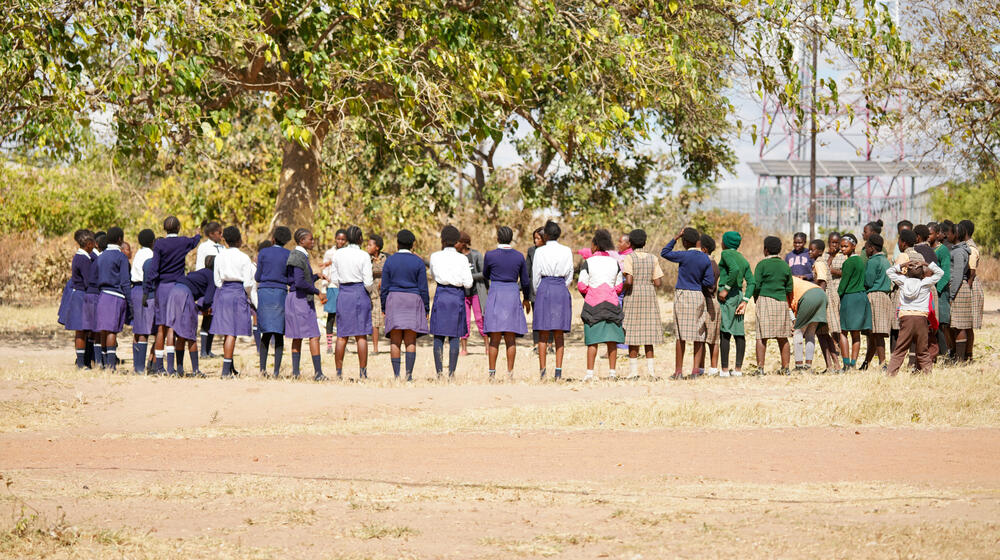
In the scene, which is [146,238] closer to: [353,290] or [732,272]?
[353,290]

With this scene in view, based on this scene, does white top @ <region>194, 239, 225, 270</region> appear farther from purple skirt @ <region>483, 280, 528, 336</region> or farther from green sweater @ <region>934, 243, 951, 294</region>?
green sweater @ <region>934, 243, 951, 294</region>

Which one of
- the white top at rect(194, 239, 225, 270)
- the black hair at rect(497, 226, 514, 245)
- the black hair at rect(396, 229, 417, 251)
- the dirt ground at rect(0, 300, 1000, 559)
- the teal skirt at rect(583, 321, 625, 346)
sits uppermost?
the black hair at rect(497, 226, 514, 245)

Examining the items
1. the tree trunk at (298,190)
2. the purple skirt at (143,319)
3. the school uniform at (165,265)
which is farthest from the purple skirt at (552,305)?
the tree trunk at (298,190)

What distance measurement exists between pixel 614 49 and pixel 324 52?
411 centimetres

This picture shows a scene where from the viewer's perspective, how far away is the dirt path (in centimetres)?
791

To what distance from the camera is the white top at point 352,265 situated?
1236 centimetres

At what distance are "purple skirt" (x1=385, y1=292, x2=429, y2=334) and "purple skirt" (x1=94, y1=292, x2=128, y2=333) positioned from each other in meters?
3.21

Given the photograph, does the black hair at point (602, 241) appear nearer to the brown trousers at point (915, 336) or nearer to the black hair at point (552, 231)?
the black hair at point (552, 231)

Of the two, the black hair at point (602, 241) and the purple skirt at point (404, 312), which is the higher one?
the black hair at point (602, 241)

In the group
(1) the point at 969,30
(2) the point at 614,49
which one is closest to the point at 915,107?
(1) the point at 969,30

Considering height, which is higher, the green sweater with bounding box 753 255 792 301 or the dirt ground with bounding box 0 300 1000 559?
the green sweater with bounding box 753 255 792 301

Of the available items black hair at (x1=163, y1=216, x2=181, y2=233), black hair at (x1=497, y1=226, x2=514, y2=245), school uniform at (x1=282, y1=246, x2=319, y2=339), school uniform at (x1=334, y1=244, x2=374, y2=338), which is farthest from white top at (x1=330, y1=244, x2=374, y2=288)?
black hair at (x1=163, y1=216, x2=181, y2=233)

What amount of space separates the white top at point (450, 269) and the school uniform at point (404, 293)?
17cm

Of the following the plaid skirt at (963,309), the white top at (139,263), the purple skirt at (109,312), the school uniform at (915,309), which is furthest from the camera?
the white top at (139,263)
